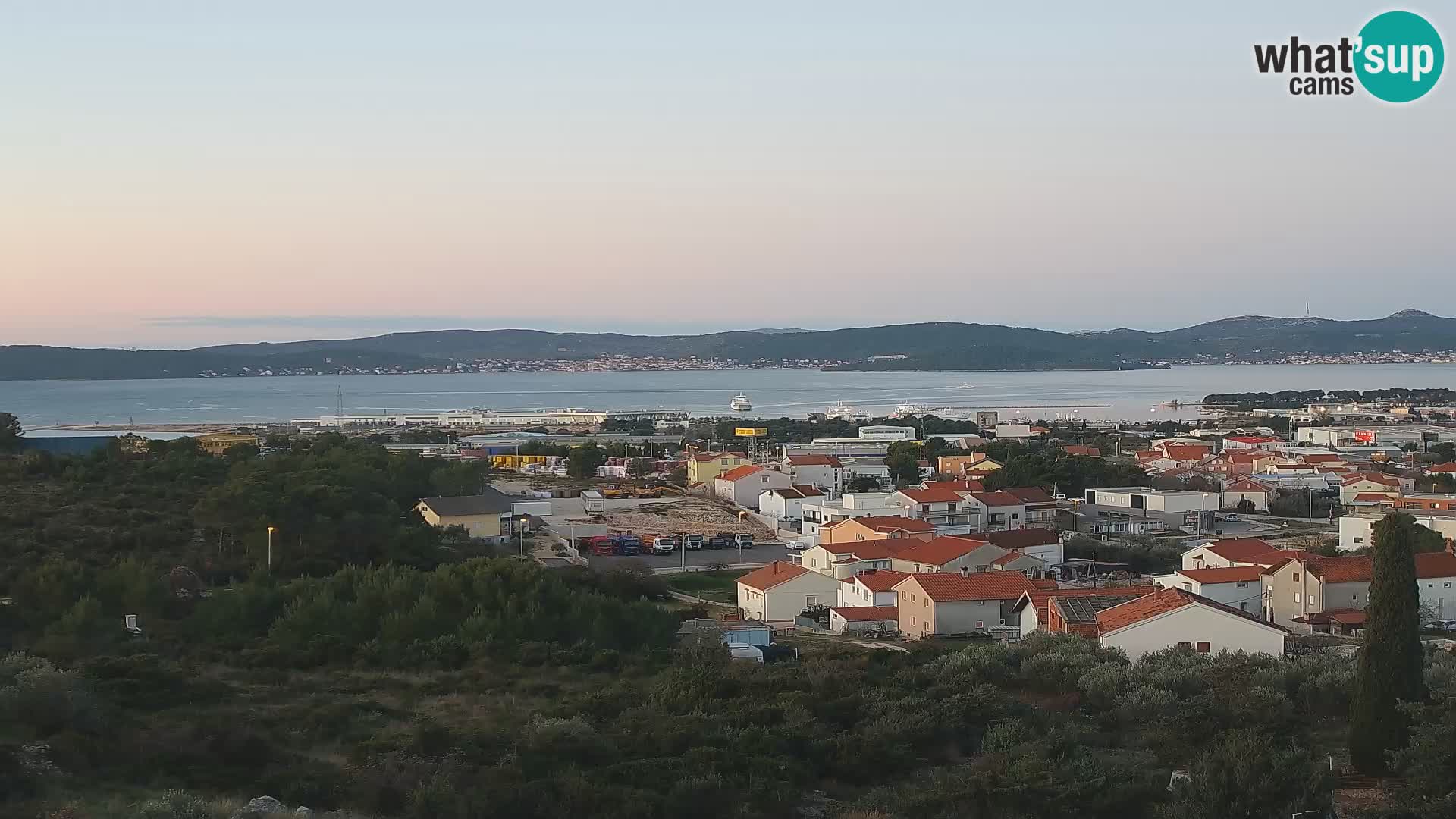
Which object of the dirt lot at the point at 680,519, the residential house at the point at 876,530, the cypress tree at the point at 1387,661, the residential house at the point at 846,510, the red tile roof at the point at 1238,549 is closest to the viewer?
the cypress tree at the point at 1387,661

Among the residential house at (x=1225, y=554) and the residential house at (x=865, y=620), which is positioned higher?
the residential house at (x=1225, y=554)

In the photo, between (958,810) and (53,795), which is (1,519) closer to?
(53,795)

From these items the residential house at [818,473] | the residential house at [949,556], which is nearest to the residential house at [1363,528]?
the residential house at [949,556]

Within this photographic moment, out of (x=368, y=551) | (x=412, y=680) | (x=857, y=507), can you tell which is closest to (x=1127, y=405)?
(x=857, y=507)

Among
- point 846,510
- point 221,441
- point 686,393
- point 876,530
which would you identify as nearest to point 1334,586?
point 876,530

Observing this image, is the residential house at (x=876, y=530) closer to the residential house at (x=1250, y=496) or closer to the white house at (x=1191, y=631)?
the white house at (x=1191, y=631)

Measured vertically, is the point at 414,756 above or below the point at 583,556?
above

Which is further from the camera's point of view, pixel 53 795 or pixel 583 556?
pixel 583 556
